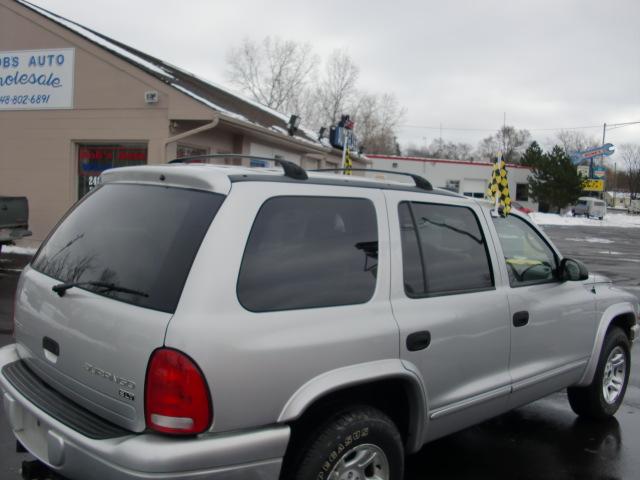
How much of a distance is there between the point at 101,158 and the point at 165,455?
40.8 ft

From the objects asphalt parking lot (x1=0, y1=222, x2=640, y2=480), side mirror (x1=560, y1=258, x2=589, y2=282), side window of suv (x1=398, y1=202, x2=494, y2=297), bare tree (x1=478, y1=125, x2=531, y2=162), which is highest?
bare tree (x1=478, y1=125, x2=531, y2=162)

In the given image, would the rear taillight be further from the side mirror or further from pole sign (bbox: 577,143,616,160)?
pole sign (bbox: 577,143,616,160)

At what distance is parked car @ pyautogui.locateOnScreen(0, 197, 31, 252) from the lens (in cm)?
1038

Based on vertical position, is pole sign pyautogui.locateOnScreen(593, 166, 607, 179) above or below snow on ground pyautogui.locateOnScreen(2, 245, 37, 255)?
above

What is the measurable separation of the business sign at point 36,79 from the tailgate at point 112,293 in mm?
11685

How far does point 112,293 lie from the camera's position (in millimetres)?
2525

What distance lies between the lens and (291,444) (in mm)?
2576

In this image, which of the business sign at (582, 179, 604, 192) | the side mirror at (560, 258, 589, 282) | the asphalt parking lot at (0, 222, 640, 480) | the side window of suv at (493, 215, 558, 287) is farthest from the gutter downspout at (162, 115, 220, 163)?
the business sign at (582, 179, 604, 192)

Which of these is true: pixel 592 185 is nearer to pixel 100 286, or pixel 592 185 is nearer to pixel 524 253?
pixel 524 253

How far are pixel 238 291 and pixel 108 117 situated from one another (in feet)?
39.0

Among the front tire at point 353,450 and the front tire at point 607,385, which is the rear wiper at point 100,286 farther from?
the front tire at point 607,385

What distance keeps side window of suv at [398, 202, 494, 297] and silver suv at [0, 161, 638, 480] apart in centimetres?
1

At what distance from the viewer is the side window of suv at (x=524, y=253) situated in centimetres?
383

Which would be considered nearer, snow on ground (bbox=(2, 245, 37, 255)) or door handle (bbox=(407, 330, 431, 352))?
door handle (bbox=(407, 330, 431, 352))
